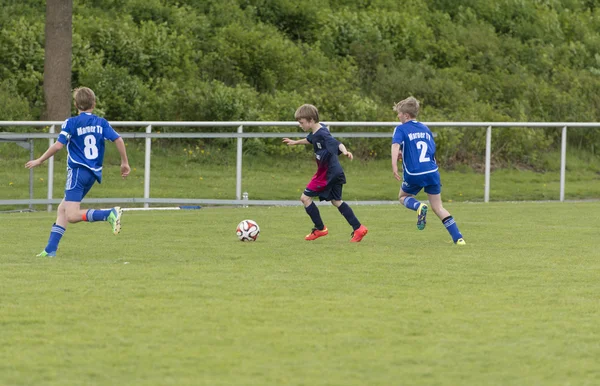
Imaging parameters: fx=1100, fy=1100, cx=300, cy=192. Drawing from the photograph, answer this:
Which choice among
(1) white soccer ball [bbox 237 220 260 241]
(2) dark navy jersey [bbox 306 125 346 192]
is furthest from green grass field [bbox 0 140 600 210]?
(2) dark navy jersey [bbox 306 125 346 192]

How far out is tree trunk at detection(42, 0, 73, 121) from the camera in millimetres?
20281

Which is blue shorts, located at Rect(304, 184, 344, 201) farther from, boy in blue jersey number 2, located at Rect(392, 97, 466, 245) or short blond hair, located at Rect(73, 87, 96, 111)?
short blond hair, located at Rect(73, 87, 96, 111)

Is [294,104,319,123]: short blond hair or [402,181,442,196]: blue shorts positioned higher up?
[294,104,319,123]: short blond hair

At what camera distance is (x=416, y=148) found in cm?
1135

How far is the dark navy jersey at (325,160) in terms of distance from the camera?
11.8m

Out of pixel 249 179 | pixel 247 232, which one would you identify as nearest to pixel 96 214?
pixel 247 232

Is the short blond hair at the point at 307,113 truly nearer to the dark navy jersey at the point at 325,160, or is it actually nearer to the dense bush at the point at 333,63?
the dark navy jersey at the point at 325,160

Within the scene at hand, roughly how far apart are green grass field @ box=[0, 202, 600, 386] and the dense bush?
8.72 metres

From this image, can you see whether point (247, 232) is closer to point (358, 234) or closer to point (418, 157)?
point (358, 234)

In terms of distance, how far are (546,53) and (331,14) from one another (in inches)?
227

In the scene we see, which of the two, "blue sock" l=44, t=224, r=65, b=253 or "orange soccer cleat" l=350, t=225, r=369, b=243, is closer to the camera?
"blue sock" l=44, t=224, r=65, b=253

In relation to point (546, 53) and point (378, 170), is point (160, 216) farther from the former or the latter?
point (546, 53)

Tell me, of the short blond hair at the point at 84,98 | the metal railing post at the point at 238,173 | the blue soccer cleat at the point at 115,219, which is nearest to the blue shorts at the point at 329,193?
the blue soccer cleat at the point at 115,219

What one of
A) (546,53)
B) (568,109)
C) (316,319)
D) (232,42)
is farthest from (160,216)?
(546,53)
